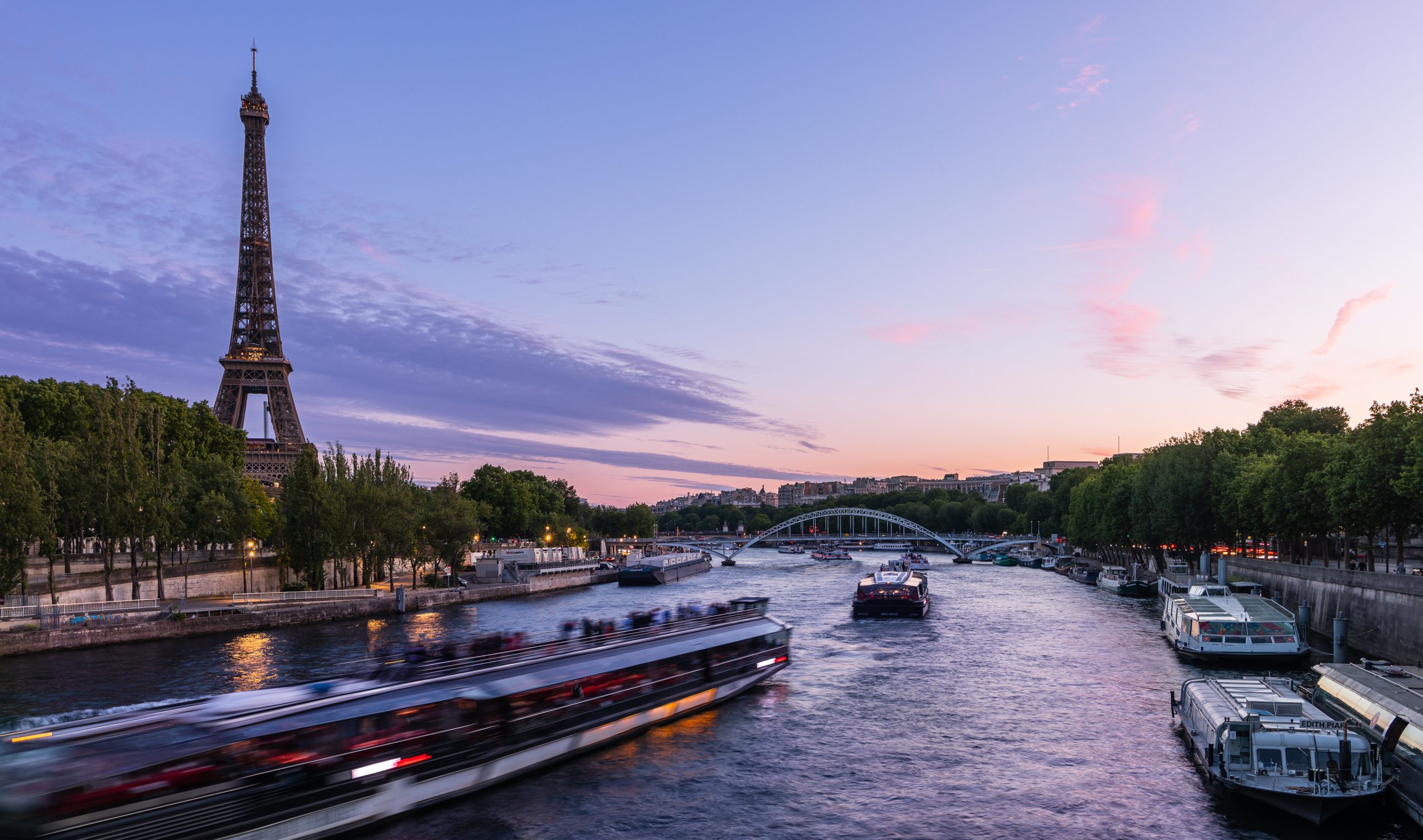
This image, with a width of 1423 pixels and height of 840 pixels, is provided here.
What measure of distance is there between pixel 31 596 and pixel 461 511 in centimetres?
3045

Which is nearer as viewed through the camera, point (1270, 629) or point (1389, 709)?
point (1389, 709)

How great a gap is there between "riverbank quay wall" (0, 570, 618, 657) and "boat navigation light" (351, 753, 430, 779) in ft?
82.7

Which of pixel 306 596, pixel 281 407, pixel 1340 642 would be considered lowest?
pixel 306 596

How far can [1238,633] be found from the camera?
103 feet

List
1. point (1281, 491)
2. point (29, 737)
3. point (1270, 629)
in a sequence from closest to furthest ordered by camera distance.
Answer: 1. point (29, 737)
2. point (1270, 629)
3. point (1281, 491)

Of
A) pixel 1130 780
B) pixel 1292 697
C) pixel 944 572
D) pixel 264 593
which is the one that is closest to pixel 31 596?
pixel 264 593

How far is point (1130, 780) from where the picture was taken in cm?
1914

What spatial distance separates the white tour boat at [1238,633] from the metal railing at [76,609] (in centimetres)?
4096

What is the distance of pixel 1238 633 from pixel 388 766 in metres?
27.2

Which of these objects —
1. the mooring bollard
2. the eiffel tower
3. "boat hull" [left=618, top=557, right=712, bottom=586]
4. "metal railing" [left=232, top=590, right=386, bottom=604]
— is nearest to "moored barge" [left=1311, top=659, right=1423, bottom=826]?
the mooring bollard

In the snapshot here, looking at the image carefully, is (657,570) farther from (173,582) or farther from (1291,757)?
(1291,757)

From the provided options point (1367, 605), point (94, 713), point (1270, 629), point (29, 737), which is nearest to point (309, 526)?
point (94, 713)

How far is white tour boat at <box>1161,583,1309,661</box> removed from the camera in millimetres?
30891

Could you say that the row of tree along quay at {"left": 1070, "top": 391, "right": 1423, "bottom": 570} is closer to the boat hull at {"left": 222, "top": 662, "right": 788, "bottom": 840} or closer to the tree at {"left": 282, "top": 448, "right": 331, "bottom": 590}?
the boat hull at {"left": 222, "top": 662, "right": 788, "bottom": 840}
